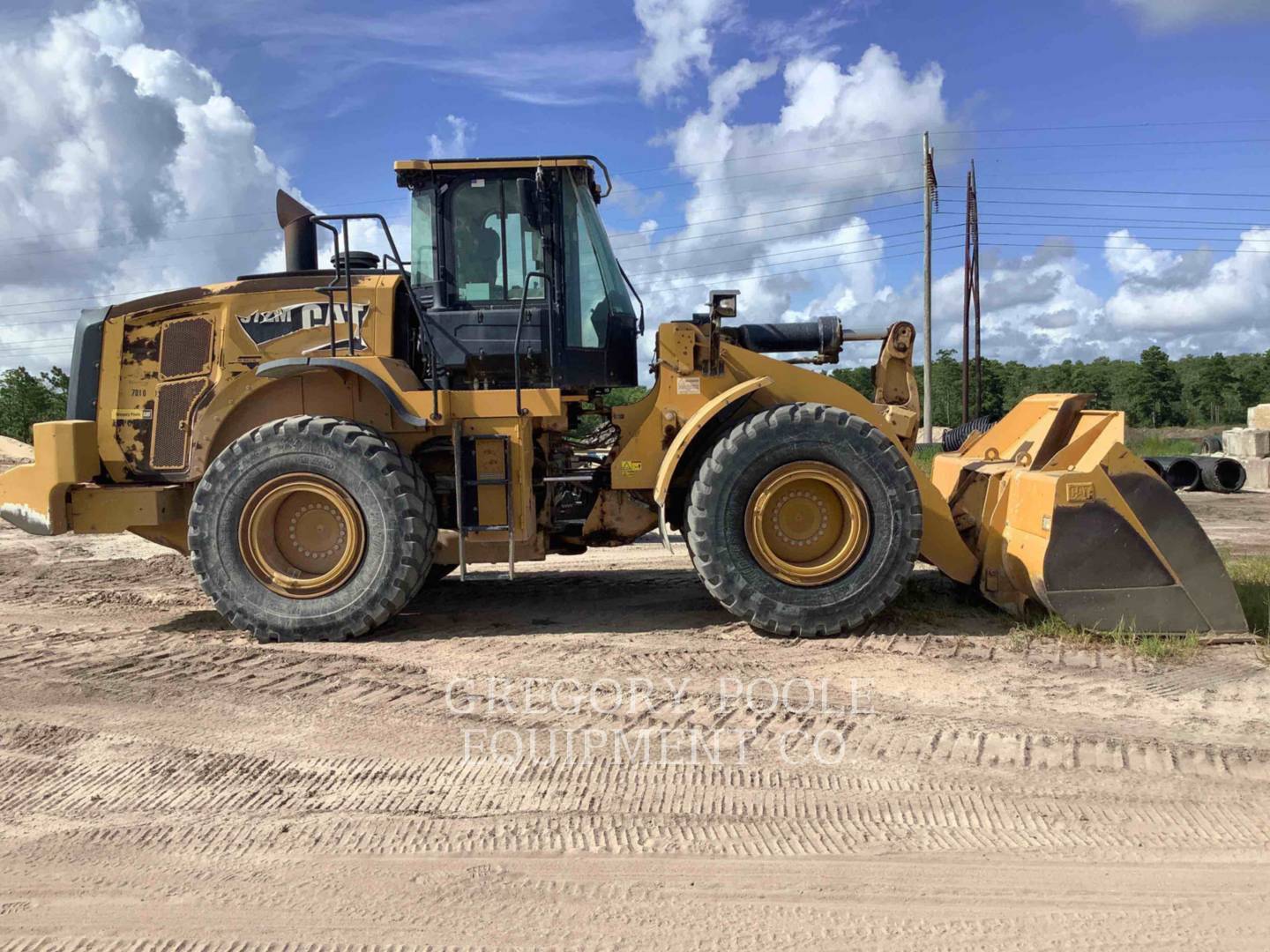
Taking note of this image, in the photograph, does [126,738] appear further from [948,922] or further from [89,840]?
[948,922]

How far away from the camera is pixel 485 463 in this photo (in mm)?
5812

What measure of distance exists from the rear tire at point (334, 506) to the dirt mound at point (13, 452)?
11407 mm

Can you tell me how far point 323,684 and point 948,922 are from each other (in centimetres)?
329

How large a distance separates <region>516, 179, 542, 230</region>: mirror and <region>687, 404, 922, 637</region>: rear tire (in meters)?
1.86

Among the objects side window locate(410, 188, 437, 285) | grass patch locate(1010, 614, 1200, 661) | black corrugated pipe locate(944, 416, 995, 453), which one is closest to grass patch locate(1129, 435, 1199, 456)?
black corrugated pipe locate(944, 416, 995, 453)

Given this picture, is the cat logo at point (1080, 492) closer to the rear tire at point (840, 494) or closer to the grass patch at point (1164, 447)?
the rear tire at point (840, 494)

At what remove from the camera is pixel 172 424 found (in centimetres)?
598

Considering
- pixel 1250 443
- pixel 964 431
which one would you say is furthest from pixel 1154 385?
pixel 964 431

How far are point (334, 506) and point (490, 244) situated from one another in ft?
6.35

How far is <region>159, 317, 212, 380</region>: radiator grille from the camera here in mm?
5949

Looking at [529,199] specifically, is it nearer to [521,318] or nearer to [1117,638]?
[521,318]

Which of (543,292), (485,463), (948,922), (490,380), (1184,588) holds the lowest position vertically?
(948,922)

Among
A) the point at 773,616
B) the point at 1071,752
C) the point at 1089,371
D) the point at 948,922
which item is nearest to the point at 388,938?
the point at 948,922

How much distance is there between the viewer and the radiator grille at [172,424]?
5961 millimetres
